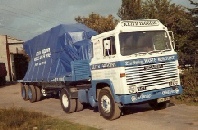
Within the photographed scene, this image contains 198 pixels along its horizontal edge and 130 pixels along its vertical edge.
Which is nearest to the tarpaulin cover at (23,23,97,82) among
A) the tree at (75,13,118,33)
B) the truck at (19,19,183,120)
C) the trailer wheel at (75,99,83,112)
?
the truck at (19,19,183,120)

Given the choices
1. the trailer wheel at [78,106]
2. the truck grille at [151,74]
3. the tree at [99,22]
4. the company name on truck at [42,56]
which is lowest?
the trailer wheel at [78,106]

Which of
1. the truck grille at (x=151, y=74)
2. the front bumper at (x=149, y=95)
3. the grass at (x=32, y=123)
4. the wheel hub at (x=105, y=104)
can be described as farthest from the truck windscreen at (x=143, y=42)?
the grass at (x=32, y=123)

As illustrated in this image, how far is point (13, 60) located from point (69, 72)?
98.4ft

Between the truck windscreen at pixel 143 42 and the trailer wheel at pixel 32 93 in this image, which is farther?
the trailer wheel at pixel 32 93

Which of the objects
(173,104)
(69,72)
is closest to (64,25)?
(69,72)

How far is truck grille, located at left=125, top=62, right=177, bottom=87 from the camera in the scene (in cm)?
940

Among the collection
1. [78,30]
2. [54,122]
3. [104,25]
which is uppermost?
[104,25]

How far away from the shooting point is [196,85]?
514 inches

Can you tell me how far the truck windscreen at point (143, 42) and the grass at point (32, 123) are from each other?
2779 millimetres

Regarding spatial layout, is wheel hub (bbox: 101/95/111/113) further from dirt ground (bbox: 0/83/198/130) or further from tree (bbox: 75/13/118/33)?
tree (bbox: 75/13/118/33)

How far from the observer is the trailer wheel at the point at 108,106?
998 centimetres

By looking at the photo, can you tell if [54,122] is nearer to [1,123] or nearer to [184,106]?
[1,123]

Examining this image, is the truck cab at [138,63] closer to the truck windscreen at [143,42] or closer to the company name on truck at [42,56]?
the truck windscreen at [143,42]

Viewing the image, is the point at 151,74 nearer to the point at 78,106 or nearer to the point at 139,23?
the point at 139,23
